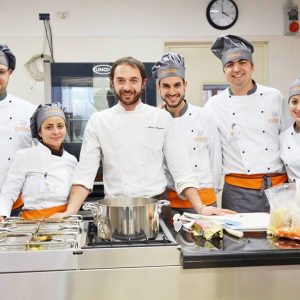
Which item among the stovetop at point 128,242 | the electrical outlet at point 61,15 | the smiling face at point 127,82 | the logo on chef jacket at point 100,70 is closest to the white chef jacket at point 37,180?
the smiling face at point 127,82

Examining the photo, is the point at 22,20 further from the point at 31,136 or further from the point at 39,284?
the point at 39,284

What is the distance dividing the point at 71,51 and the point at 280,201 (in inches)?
108

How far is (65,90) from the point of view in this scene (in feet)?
9.61

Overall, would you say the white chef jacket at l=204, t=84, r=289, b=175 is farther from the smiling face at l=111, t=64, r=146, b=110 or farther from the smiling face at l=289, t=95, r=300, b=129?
the smiling face at l=111, t=64, r=146, b=110

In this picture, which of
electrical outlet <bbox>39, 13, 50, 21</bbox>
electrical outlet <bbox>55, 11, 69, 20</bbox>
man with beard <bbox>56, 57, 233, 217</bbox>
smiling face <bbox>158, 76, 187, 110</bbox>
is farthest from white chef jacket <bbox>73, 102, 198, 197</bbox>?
electrical outlet <bbox>55, 11, 69, 20</bbox>

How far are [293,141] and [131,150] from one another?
92cm

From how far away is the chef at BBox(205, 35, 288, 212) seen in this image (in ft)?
7.14

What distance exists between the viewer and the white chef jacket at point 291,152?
6.68ft

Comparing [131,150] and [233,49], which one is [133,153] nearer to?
[131,150]

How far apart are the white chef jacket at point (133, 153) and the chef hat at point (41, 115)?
0.23m

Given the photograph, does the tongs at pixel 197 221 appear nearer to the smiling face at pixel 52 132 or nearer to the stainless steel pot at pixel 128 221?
the stainless steel pot at pixel 128 221

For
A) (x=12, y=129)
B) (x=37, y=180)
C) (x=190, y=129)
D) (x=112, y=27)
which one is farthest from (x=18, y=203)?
(x=112, y=27)

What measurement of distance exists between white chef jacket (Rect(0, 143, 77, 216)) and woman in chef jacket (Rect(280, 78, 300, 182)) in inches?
44.9

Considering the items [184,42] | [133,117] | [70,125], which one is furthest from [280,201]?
[184,42]
